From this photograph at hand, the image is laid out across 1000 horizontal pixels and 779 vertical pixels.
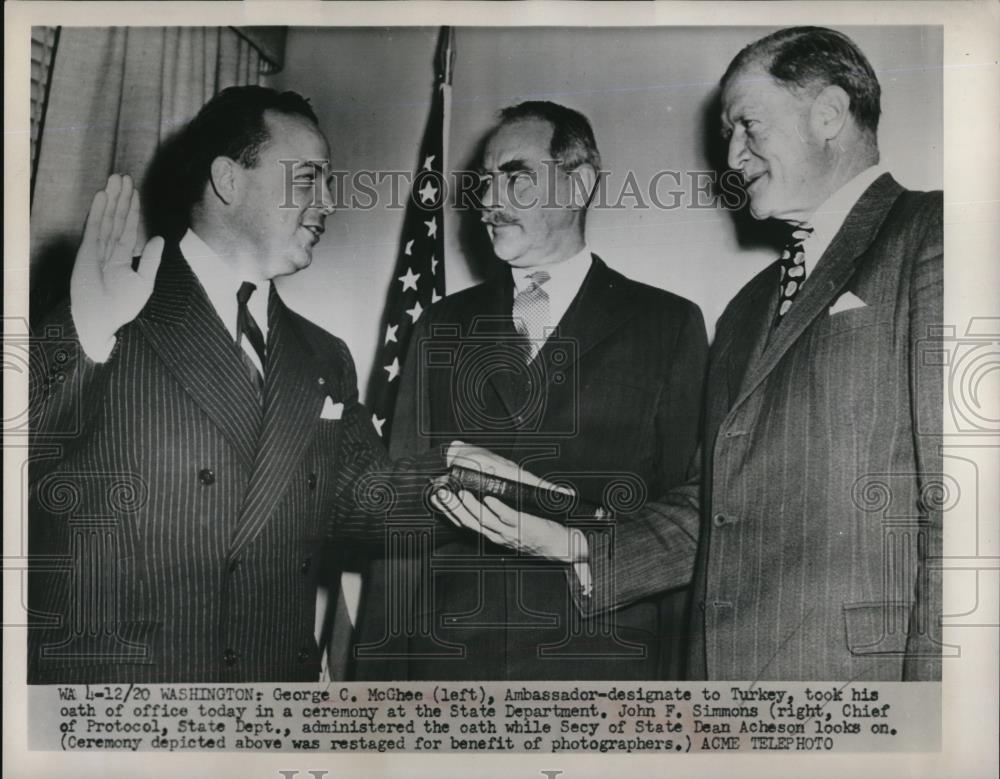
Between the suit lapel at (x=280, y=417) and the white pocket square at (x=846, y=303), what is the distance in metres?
1.76

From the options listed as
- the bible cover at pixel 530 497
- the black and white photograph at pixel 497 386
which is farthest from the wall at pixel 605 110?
the bible cover at pixel 530 497

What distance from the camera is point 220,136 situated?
376cm

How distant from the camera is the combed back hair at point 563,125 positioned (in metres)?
3.76

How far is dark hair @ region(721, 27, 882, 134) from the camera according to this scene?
3.73 meters

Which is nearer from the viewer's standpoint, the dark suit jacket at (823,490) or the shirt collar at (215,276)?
the dark suit jacket at (823,490)

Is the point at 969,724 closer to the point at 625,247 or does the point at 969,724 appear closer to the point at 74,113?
the point at 625,247

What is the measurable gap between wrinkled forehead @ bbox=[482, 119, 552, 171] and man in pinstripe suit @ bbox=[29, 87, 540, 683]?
1.91 feet

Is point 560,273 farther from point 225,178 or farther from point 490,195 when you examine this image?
point 225,178

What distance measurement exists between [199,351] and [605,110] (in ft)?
5.40

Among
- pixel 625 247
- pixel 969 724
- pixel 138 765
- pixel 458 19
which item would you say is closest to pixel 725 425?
pixel 625 247

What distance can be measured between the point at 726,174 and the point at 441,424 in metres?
1.32

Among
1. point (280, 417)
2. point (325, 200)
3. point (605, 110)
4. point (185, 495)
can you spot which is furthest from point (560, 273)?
point (185, 495)

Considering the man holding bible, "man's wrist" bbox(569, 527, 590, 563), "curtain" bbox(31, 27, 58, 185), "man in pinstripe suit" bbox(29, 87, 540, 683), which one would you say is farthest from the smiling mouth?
"man's wrist" bbox(569, 527, 590, 563)

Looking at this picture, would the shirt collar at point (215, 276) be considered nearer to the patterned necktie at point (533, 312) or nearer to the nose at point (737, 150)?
the patterned necktie at point (533, 312)
